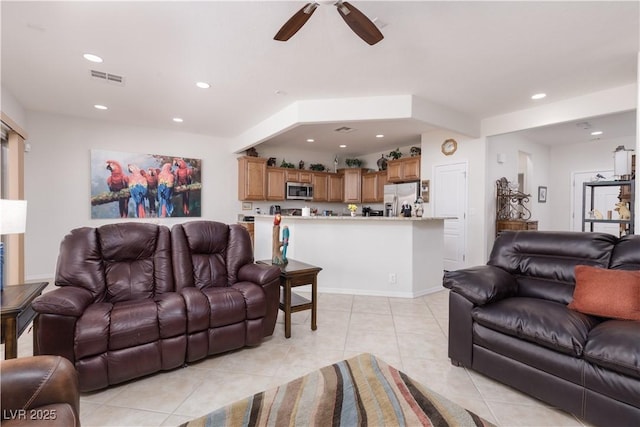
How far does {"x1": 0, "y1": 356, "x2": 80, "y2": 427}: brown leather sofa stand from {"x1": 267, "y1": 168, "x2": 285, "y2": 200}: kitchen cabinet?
212 inches

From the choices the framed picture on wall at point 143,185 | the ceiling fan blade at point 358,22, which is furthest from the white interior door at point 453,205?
the framed picture on wall at point 143,185

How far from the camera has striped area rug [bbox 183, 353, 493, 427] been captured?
1301mm

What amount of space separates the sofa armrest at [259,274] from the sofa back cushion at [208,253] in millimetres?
144

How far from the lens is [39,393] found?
1.06 meters

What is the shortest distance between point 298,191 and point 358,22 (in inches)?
194

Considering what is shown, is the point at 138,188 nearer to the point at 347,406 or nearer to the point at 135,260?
the point at 135,260

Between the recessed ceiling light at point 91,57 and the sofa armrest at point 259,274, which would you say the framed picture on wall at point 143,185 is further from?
the sofa armrest at point 259,274

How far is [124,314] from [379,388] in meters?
1.72

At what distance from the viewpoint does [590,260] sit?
2146 mm

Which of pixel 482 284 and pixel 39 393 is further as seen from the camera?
pixel 482 284

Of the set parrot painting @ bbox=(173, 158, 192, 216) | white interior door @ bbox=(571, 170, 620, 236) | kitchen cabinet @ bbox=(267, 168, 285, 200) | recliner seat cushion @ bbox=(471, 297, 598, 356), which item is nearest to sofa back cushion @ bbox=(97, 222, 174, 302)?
recliner seat cushion @ bbox=(471, 297, 598, 356)

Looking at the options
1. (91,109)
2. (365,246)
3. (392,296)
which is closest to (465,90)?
(365,246)

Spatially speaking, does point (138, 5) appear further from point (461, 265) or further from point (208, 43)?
point (461, 265)

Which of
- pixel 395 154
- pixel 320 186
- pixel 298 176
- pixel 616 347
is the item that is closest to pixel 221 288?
pixel 616 347
